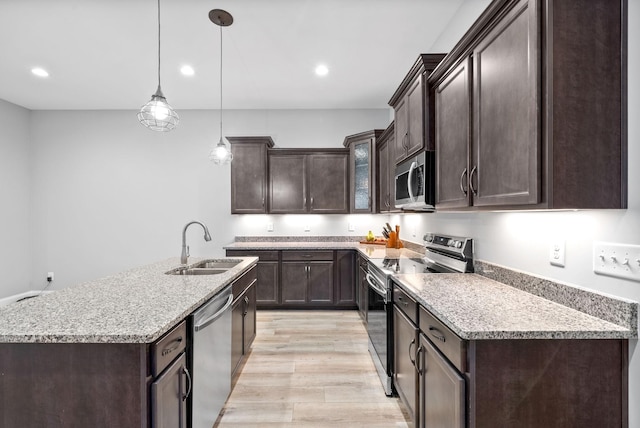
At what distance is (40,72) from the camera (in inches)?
142

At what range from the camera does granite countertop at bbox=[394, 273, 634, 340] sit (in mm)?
1081

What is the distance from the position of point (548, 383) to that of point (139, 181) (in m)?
5.25

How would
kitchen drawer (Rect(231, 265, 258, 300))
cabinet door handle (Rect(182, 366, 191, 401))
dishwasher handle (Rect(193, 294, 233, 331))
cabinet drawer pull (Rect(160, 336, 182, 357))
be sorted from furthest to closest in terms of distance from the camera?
kitchen drawer (Rect(231, 265, 258, 300)) → dishwasher handle (Rect(193, 294, 233, 331)) → cabinet door handle (Rect(182, 366, 191, 401)) → cabinet drawer pull (Rect(160, 336, 182, 357))

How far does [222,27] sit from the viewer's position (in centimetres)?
273

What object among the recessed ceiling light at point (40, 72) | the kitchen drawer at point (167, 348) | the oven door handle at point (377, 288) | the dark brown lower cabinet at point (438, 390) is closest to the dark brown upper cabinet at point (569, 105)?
the dark brown lower cabinet at point (438, 390)

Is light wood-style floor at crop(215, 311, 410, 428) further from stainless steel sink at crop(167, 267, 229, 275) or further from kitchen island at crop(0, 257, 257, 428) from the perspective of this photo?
kitchen island at crop(0, 257, 257, 428)

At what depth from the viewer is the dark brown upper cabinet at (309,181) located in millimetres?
4453

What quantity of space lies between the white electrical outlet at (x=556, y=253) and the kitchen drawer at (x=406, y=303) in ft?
2.17

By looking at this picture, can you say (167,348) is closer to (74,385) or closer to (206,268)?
(74,385)

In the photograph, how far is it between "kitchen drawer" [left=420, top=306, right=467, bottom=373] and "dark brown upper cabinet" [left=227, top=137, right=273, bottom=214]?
3.25m

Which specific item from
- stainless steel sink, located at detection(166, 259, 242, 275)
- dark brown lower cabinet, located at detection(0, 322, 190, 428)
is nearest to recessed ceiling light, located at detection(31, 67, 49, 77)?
stainless steel sink, located at detection(166, 259, 242, 275)

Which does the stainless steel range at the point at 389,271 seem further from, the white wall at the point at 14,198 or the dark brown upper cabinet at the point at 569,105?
the white wall at the point at 14,198

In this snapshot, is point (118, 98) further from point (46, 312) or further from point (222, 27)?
point (46, 312)

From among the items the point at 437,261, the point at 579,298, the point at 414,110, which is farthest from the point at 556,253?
the point at 414,110
